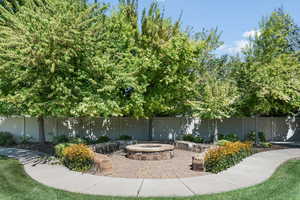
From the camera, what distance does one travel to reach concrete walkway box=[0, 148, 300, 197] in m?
6.32

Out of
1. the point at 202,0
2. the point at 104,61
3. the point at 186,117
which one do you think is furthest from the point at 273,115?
the point at 104,61

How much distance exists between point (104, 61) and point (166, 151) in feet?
16.3

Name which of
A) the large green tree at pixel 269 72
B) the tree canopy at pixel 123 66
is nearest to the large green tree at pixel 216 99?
the tree canopy at pixel 123 66

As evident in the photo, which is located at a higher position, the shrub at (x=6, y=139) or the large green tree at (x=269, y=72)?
the large green tree at (x=269, y=72)

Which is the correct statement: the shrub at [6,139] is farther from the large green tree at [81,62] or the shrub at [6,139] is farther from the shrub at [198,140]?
the shrub at [198,140]

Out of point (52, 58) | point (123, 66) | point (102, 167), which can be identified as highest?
point (123, 66)

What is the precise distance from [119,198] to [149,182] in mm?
1495

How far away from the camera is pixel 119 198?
228 inches

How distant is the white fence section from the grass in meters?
8.58

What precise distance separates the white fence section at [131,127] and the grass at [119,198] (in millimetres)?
8584

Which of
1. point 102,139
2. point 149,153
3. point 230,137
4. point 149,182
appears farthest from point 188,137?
point 149,182

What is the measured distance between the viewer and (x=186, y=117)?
1731 centimetres

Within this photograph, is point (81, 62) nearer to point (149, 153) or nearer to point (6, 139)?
point (149, 153)

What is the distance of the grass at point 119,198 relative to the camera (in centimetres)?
585
